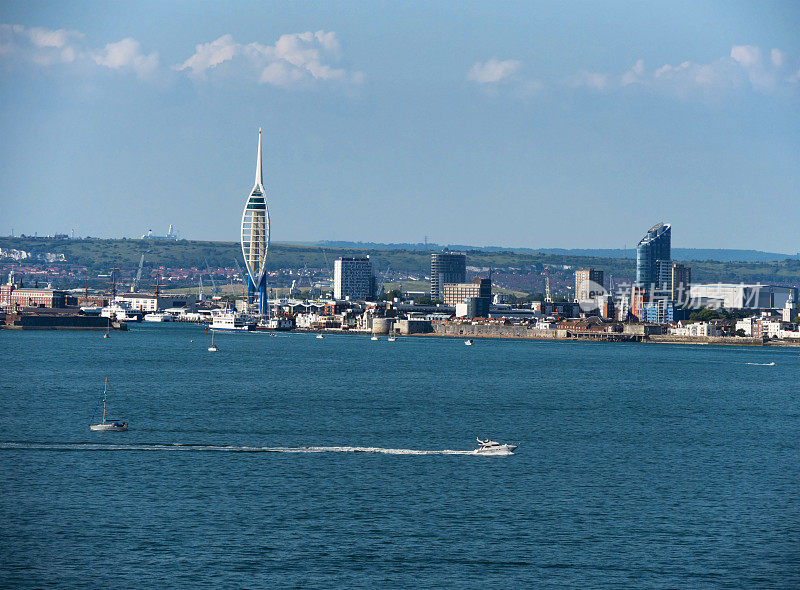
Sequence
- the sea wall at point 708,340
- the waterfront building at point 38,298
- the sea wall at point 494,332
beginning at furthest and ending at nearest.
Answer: the waterfront building at point 38,298
the sea wall at point 494,332
the sea wall at point 708,340

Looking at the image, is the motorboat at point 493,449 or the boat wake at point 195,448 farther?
the motorboat at point 493,449

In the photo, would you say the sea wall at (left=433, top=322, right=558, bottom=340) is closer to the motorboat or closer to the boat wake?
the motorboat

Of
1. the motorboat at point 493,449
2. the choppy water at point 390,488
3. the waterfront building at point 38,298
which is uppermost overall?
the waterfront building at point 38,298

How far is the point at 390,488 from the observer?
33938 millimetres

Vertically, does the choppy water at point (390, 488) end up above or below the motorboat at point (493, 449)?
below

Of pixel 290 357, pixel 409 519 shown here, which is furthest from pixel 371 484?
pixel 290 357

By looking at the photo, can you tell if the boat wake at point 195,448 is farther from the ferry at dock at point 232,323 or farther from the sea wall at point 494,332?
the sea wall at point 494,332

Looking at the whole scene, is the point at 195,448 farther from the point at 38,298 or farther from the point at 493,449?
the point at 38,298

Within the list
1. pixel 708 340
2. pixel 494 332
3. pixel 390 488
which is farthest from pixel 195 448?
pixel 494 332

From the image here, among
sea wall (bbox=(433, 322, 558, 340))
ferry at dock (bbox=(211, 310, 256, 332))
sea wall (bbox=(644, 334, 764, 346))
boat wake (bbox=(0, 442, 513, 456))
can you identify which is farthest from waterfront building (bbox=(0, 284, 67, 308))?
boat wake (bbox=(0, 442, 513, 456))

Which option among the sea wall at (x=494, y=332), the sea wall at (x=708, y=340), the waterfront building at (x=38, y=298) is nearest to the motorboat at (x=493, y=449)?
the sea wall at (x=708, y=340)

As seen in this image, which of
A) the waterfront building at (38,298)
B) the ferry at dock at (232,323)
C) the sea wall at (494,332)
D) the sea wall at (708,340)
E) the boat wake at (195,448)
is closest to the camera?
the boat wake at (195,448)

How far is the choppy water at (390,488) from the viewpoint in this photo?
25.9 meters

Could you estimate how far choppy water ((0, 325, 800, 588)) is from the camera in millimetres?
25875
